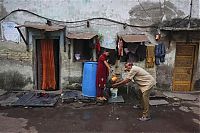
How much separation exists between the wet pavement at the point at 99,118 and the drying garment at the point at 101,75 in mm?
616

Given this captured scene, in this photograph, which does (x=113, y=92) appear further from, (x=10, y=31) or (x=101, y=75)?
(x=10, y=31)

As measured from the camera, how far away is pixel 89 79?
10.6m

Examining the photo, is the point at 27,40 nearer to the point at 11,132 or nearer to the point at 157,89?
the point at 11,132

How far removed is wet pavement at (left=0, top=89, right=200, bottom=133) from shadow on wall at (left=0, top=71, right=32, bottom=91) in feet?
5.68

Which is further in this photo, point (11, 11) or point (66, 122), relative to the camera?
point (11, 11)

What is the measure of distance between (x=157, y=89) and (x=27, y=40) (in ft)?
18.6

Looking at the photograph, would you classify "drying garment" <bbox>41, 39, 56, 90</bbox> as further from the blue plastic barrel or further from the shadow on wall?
the blue plastic barrel

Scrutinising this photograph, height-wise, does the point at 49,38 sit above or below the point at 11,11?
below

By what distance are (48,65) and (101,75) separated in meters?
2.59

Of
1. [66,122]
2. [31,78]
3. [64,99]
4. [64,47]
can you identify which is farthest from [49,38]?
[66,122]

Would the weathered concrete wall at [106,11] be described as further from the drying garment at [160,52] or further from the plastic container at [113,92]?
the plastic container at [113,92]

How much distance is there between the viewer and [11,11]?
11.2 meters

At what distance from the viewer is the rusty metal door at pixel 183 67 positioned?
1182 centimetres

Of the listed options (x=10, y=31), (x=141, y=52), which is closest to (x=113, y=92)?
(x=141, y=52)
